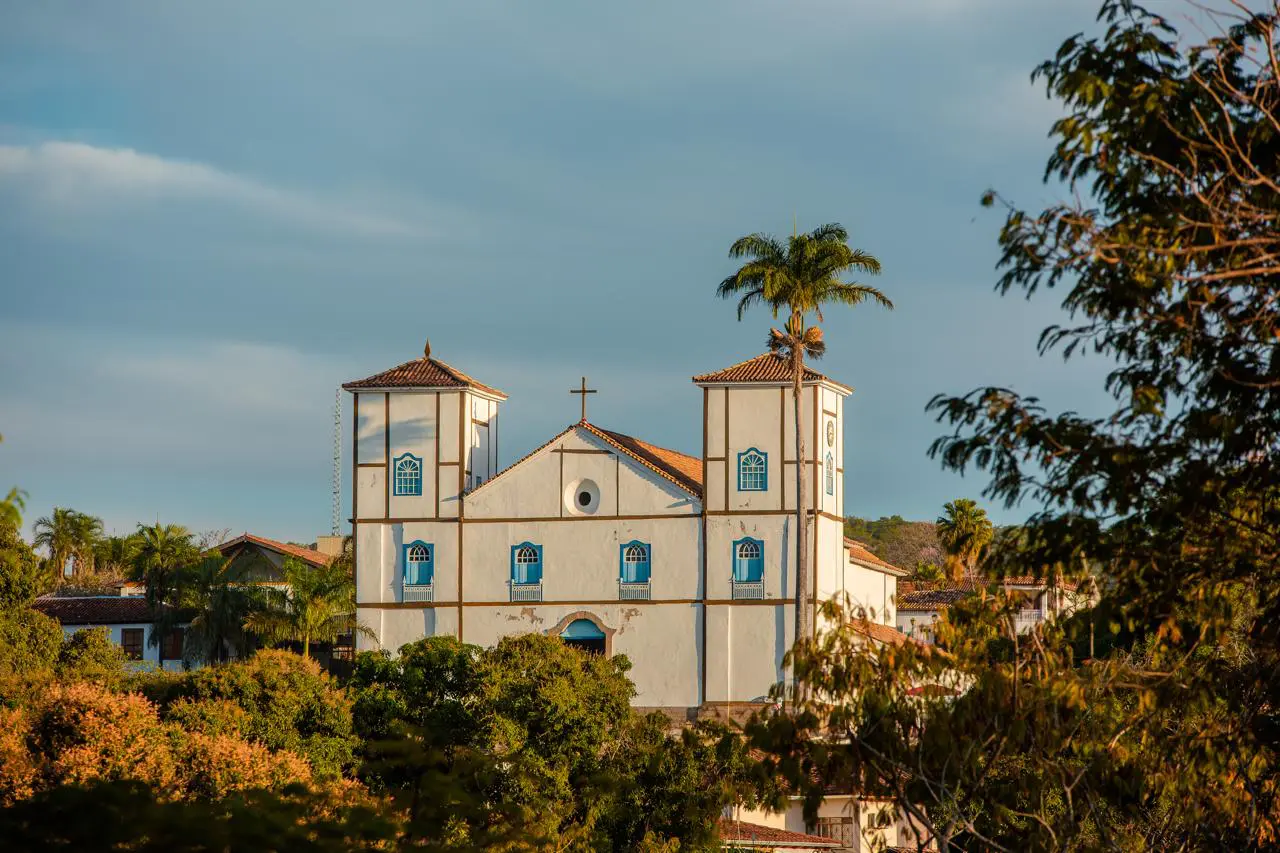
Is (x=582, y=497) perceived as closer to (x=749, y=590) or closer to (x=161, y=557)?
(x=749, y=590)

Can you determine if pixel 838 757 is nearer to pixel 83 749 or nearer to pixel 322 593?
pixel 83 749

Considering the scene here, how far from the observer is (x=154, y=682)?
3672 centimetres

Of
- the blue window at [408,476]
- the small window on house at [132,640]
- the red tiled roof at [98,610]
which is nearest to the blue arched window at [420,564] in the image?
the blue window at [408,476]

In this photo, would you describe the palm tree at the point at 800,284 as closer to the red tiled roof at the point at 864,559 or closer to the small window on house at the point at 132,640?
the red tiled roof at the point at 864,559

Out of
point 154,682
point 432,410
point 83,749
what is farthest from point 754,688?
point 83,749

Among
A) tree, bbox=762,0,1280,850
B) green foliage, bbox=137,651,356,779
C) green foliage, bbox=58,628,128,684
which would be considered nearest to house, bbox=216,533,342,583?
green foliage, bbox=58,628,128,684

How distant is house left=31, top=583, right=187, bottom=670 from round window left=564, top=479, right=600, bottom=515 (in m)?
16.9

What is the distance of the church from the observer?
1891 inches

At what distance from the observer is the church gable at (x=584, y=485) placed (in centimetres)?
4928

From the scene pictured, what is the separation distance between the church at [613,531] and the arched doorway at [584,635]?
39 mm

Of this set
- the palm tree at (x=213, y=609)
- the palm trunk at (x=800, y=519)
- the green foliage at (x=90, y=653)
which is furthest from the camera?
the palm tree at (x=213, y=609)

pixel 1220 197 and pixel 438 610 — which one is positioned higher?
pixel 1220 197

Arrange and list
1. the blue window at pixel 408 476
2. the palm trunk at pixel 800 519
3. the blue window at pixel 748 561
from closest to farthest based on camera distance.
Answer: the palm trunk at pixel 800 519
the blue window at pixel 748 561
the blue window at pixel 408 476

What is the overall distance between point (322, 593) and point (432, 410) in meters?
6.33
